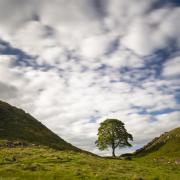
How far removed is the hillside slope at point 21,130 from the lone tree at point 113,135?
1397cm

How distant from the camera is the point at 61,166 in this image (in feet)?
157

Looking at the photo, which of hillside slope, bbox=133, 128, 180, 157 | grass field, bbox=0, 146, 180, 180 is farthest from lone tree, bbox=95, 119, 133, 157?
grass field, bbox=0, 146, 180, 180

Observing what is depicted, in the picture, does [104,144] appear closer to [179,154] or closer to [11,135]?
[179,154]

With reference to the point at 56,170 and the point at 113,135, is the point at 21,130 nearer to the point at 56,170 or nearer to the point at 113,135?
the point at 113,135

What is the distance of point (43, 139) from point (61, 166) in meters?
49.0

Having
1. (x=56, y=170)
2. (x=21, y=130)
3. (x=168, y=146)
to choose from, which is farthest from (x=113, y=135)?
(x=56, y=170)

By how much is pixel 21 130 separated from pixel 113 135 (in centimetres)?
3123

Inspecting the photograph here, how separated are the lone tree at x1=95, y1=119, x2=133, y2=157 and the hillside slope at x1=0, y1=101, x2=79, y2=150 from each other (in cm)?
1397

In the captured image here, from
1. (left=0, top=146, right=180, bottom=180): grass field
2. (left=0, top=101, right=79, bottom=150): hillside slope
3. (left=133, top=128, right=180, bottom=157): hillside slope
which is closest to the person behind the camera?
(left=0, top=146, right=180, bottom=180): grass field

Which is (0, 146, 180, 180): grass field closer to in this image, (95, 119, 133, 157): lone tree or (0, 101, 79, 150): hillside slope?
(0, 101, 79, 150): hillside slope

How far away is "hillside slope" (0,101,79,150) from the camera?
89.7 m

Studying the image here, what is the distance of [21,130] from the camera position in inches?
3841

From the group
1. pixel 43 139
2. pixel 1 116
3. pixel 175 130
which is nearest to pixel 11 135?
pixel 43 139

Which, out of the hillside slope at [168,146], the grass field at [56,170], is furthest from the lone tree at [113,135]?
the grass field at [56,170]
